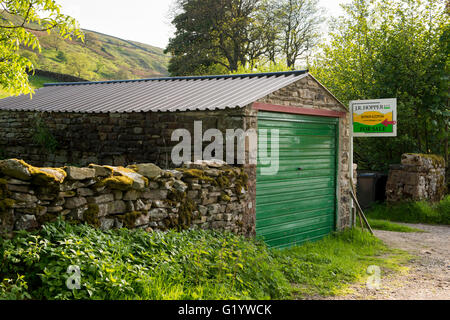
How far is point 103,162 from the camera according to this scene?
9461 mm

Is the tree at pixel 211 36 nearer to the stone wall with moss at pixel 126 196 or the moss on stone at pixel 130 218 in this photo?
the stone wall with moss at pixel 126 196

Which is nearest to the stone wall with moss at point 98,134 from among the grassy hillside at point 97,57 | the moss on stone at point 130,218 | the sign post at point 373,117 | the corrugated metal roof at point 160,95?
the corrugated metal roof at point 160,95

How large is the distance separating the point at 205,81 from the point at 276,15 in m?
27.1

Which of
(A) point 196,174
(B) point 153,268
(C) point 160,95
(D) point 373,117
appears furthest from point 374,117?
(B) point 153,268

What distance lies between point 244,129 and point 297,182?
7.28 ft

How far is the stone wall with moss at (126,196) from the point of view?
4.51 m

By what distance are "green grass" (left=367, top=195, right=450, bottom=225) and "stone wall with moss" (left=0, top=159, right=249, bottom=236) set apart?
7.42 meters

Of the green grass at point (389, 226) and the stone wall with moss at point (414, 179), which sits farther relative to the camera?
the stone wall with moss at point (414, 179)

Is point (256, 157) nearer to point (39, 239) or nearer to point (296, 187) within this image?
point (296, 187)

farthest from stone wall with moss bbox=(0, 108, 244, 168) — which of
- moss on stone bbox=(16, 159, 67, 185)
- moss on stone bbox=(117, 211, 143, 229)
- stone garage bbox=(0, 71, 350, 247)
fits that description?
moss on stone bbox=(16, 159, 67, 185)

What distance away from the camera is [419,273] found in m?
7.67

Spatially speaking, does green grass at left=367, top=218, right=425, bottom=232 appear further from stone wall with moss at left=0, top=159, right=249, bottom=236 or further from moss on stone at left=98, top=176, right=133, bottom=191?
moss on stone at left=98, top=176, right=133, bottom=191

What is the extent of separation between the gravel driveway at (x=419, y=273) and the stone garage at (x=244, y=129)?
1489 mm

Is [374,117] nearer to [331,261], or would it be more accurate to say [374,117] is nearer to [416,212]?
[416,212]
